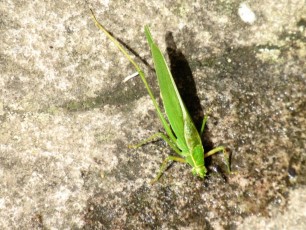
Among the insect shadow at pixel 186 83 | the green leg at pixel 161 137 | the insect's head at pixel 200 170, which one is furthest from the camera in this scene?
the insect shadow at pixel 186 83

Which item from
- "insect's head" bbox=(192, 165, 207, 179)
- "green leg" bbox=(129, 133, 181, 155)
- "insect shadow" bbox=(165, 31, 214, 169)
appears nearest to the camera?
"insect's head" bbox=(192, 165, 207, 179)

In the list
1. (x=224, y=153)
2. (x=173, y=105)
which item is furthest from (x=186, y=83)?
(x=224, y=153)

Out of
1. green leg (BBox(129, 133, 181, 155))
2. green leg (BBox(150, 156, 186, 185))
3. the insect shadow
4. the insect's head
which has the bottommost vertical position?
the insect's head

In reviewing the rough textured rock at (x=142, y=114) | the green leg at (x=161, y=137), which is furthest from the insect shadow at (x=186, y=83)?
the green leg at (x=161, y=137)

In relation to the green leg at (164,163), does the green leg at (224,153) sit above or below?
below

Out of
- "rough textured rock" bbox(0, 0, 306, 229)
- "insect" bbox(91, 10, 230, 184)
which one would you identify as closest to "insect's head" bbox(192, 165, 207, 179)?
"insect" bbox(91, 10, 230, 184)

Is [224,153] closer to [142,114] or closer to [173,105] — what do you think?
[173,105]

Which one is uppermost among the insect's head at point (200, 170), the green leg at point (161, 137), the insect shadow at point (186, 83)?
the insect shadow at point (186, 83)

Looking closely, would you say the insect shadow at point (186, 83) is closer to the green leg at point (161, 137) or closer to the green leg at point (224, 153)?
the green leg at point (224, 153)

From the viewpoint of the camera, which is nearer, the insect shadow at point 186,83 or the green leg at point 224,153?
the green leg at point 224,153

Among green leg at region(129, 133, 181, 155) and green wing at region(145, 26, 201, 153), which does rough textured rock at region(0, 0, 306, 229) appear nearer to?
green leg at region(129, 133, 181, 155)
